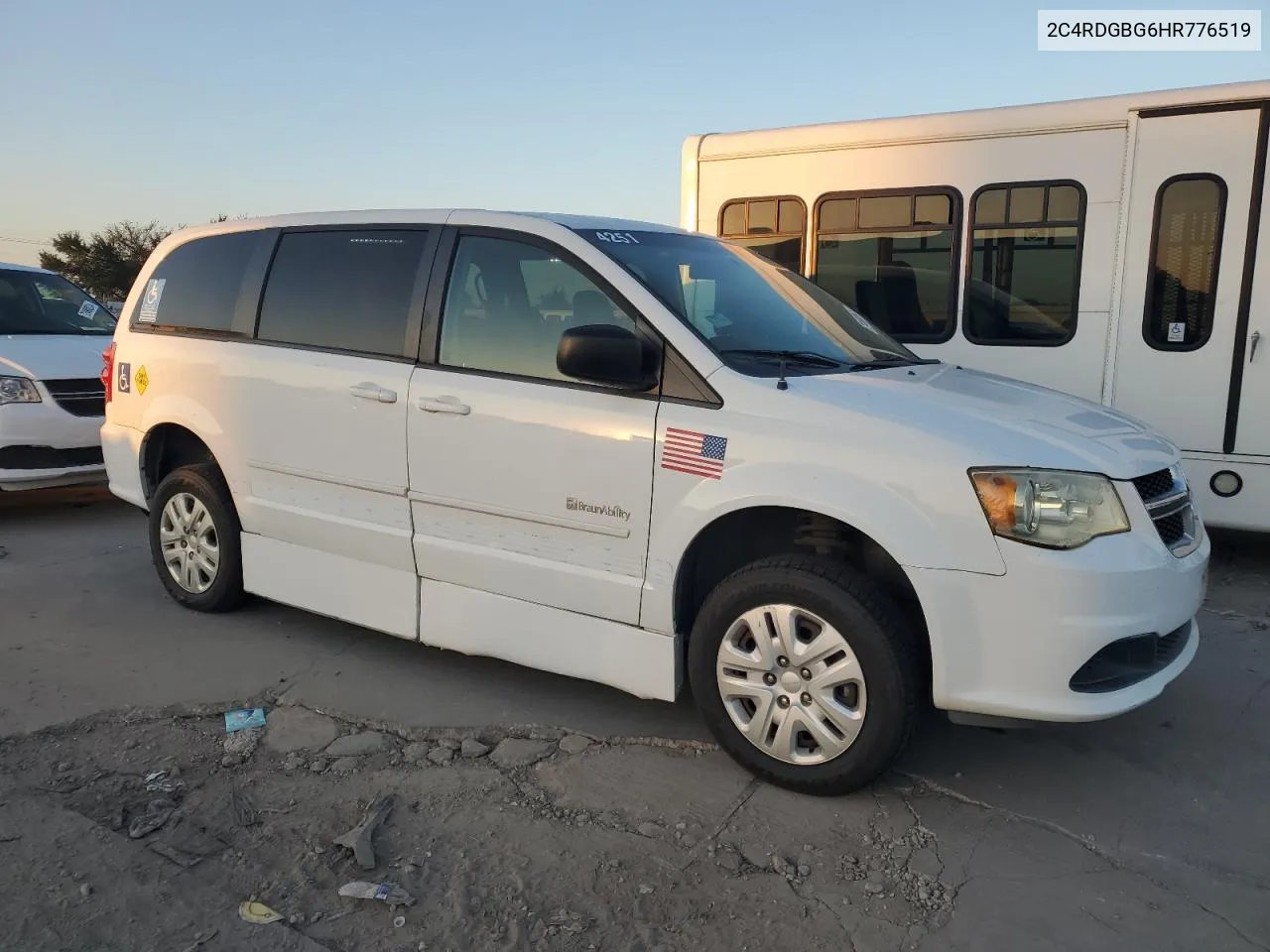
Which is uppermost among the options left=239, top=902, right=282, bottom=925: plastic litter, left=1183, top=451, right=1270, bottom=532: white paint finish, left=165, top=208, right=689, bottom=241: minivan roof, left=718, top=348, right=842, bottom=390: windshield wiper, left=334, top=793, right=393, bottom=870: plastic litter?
left=165, top=208, right=689, bottom=241: minivan roof

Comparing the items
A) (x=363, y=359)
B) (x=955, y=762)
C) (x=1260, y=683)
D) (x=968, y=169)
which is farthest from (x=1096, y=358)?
(x=363, y=359)

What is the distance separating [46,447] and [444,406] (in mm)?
4704

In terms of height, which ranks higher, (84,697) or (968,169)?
(968,169)

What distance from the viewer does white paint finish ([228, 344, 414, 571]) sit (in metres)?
4.12

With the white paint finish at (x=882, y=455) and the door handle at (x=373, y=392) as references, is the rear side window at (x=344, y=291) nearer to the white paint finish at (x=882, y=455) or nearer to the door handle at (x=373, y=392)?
the door handle at (x=373, y=392)

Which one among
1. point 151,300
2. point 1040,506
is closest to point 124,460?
point 151,300

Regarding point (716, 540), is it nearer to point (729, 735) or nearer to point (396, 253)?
point (729, 735)

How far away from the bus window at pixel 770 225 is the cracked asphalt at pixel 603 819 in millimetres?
3899

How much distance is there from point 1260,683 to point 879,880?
254 cm

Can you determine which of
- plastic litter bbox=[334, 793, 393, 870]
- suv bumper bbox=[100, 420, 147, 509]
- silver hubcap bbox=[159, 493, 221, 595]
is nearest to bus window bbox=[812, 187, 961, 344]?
silver hubcap bbox=[159, 493, 221, 595]

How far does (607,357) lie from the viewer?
134 inches

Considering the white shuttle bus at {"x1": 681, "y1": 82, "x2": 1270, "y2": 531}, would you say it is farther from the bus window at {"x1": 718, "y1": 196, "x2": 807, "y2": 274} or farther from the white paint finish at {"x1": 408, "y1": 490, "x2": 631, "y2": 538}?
the white paint finish at {"x1": 408, "y1": 490, "x2": 631, "y2": 538}

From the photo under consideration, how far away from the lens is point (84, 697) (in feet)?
13.2

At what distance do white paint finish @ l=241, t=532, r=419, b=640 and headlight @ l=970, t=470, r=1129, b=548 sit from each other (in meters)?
2.33
